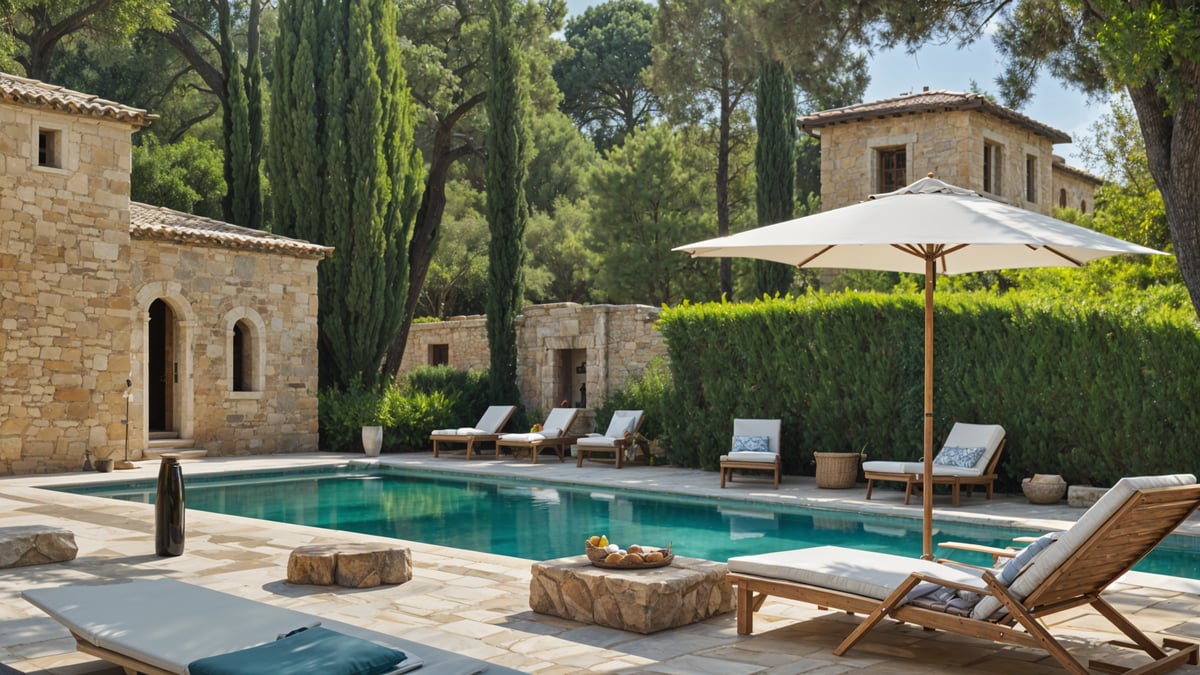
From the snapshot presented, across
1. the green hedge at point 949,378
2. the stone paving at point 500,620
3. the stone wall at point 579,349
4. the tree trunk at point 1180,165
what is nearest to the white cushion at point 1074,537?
the stone paving at point 500,620

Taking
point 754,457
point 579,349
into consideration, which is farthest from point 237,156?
point 754,457

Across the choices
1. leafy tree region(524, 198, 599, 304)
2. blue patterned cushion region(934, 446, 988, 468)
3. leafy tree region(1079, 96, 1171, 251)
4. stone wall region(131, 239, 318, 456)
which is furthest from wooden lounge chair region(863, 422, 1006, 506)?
leafy tree region(524, 198, 599, 304)

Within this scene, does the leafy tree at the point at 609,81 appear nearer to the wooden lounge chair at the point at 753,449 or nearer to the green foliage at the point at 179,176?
the green foliage at the point at 179,176

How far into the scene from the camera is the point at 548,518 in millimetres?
11250

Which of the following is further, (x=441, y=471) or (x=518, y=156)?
→ (x=518, y=156)

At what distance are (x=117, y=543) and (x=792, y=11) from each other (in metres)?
7.37

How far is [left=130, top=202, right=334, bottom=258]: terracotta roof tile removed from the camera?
16719mm

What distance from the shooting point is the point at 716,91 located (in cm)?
2777

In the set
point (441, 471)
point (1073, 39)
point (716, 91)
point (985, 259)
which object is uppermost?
point (716, 91)

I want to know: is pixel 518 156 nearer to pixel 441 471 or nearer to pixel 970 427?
pixel 441 471

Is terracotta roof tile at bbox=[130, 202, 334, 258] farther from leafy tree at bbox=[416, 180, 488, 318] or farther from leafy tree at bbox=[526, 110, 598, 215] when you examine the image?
leafy tree at bbox=[526, 110, 598, 215]

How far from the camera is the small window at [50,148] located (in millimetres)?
14875

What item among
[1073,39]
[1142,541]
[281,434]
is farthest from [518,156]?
[1142,541]

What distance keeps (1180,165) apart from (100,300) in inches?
529
